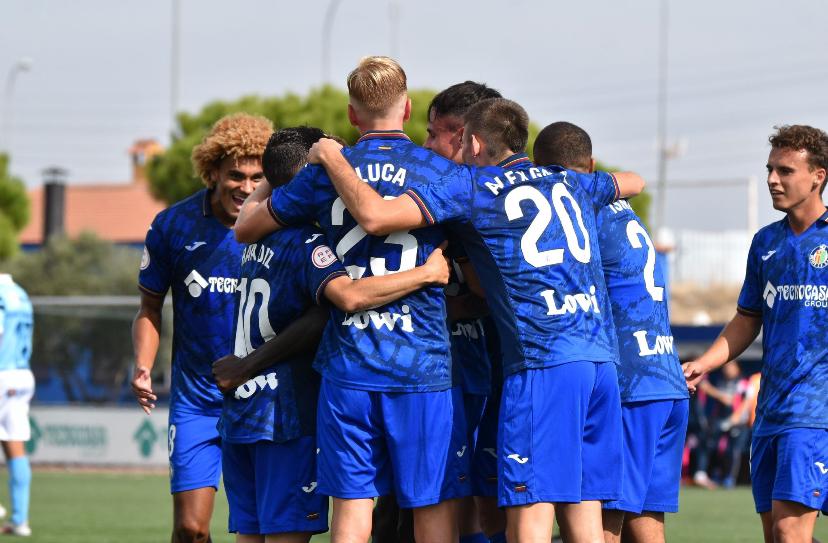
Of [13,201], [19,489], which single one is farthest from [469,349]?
[13,201]

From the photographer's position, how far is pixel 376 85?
579cm

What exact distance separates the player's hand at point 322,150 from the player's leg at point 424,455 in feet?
3.53

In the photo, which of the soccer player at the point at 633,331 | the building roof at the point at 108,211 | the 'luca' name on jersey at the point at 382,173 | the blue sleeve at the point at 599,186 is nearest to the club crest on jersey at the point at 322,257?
the 'luca' name on jersey at the point at 382,173

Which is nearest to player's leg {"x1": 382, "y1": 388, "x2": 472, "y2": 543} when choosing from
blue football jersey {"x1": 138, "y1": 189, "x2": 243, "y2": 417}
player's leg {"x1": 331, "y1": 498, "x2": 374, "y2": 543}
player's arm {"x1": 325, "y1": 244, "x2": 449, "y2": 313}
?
player's leg {"x1": 331, "y1": 498, "x2": 374, "y2": 543}

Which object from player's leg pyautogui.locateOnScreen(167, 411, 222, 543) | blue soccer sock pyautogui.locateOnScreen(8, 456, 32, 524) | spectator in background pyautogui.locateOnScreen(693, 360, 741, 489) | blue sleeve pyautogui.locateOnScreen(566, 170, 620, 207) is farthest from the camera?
spectator in background pyautogui.locateOnScreen(693, 360, 741, 489)

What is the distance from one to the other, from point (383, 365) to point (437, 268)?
1.58ft

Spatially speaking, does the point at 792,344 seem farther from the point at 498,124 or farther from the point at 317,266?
the point at 317,266

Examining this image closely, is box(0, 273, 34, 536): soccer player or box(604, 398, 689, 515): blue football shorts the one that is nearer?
box(604, 398, 689, 515): blue football shorts

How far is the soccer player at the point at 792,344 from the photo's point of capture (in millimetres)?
6855

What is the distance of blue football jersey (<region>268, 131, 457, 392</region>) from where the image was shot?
5.61m

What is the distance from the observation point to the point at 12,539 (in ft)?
37.9

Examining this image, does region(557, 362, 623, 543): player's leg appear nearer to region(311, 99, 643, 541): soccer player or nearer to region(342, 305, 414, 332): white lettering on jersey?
region(311, 99, 643, 541): soccer player

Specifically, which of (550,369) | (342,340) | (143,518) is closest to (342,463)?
(342,340)

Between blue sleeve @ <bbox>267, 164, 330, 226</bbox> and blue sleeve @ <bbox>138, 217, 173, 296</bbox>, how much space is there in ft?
6.13
